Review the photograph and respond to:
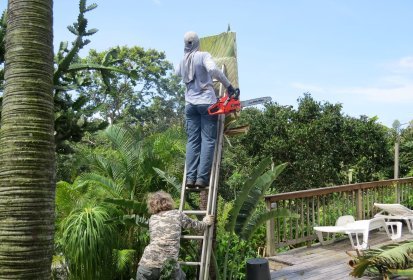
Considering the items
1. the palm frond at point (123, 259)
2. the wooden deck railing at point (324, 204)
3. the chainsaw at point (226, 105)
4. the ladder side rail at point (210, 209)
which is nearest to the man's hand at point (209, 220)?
the ladder side rail at point (210, 209)

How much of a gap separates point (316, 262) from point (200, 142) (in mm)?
3385

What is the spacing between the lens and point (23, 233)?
Result: 2.67 m

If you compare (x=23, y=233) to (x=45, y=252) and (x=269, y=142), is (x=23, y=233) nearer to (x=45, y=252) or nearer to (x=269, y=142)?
(x=45, y=252)

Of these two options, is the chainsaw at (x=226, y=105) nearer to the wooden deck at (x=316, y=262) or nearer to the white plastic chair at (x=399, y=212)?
the wooden deck at (x=316, y=262)

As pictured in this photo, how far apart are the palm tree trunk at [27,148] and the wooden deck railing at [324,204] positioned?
5226mm

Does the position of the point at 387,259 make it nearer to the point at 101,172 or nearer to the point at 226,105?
the point at 226,105

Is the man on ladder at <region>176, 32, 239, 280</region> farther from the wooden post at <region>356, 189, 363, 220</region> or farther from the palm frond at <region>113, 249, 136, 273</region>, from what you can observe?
the wooden post at <region>356, 189, 363, 220</region>

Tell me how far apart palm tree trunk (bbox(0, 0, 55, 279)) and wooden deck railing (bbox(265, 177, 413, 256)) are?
523 centimetres

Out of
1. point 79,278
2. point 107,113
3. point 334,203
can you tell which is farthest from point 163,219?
point 107,113

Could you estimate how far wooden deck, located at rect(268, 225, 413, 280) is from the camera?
Result: 6.45 m

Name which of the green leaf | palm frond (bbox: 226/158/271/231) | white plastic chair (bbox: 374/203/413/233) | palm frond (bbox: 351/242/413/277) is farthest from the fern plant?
white plastic chair (bbox: 374/203/413/233)

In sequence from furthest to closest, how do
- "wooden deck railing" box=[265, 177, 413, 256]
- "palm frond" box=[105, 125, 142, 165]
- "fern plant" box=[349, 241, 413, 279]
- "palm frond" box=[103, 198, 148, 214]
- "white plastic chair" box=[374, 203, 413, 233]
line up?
"white plastic chair" box=[374, 203, 413, 233] < "wooden deck railing" box=[265, 177, 413, 256] < "palm frond" box=[105, 125, 142, 165] < "fern plant" box=[349, 241, 413, 279] < "palm frond" box=[103, 198, 148, 214]

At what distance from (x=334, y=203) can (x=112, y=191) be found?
479 cm

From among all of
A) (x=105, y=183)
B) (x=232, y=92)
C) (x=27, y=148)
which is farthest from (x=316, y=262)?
(x=27, y=148)
